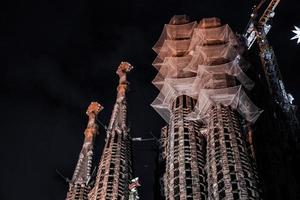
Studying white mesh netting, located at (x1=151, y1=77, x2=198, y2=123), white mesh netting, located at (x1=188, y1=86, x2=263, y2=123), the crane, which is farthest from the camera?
the crane

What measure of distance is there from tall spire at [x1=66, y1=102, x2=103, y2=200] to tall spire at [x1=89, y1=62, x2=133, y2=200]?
2165 millimetres

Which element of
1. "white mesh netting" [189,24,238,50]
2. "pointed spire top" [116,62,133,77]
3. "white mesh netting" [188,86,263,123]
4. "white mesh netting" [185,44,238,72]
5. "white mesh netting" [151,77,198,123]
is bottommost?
"white mesh netting" [188,86,263,123]

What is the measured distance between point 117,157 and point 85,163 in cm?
426

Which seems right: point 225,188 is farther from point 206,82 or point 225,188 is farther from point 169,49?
point 169,49

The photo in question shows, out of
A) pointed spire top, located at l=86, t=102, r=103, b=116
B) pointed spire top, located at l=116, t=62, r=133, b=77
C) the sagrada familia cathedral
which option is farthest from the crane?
pointed spire top, located at l=86, t=102, r=103, b=116

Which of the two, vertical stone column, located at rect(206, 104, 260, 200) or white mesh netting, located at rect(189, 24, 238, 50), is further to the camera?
white mesh netting, located at rect(189, 24, 238, 50)

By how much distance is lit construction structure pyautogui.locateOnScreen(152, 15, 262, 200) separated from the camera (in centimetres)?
2828

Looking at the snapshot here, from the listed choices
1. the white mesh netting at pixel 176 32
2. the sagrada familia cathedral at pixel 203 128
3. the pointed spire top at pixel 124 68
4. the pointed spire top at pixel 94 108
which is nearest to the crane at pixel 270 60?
the sagrada familia cathedral at pixel 203 128

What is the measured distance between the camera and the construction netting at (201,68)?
1292 inches

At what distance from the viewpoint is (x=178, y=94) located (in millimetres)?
35125

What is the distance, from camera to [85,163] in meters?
39.9

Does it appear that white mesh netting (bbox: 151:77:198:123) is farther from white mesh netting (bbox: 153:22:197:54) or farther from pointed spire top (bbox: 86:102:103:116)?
pointed spire top (bbox: 86:102:103:116)

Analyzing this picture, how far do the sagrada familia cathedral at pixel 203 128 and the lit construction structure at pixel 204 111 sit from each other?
51 mm

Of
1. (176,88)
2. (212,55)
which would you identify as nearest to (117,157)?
(176,88)
